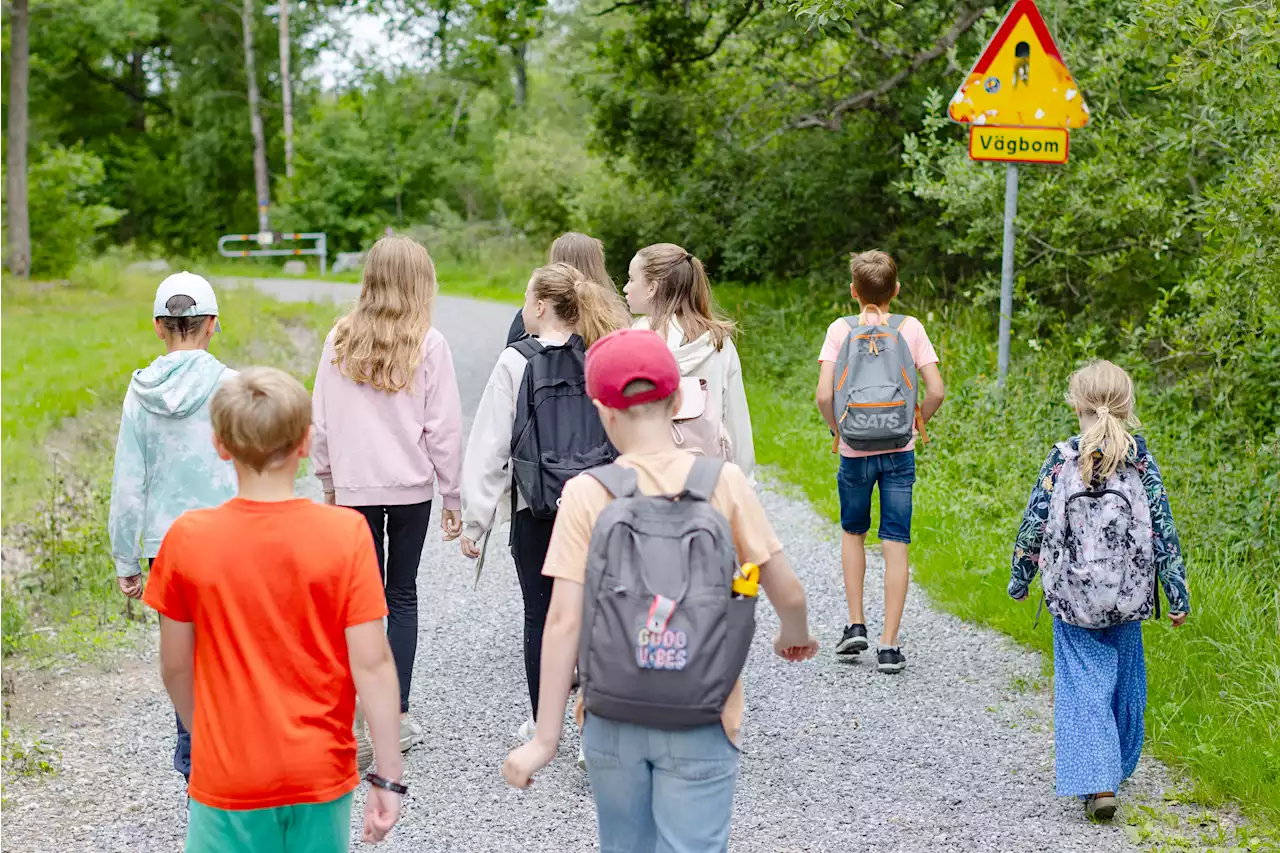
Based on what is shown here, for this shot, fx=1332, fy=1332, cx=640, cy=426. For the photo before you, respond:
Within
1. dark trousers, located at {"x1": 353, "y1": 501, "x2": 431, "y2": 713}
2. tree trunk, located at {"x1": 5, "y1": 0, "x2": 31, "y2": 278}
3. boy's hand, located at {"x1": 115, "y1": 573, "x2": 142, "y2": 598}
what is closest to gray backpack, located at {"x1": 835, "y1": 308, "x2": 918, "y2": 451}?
dark trousers, located at {"x1": 353, "y1": 501, "x2": 431, "y2": 713}

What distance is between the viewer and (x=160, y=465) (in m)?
4.25

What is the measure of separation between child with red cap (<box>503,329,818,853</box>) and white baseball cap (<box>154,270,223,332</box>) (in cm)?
184

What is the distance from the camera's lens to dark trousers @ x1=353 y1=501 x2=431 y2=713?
493 cm

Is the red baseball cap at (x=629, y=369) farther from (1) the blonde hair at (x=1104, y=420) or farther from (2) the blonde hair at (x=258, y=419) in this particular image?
(1) the blonde hair at (x=1104, y=420)

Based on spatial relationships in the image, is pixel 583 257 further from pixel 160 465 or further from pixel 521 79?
pixel 521 79

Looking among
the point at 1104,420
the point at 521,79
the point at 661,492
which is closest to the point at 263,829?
the point at 661,492

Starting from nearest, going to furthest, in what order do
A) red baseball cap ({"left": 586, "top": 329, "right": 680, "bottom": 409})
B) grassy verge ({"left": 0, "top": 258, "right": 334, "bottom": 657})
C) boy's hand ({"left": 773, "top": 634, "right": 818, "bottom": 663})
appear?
red baseball cap ({"left": 586, "top": 329, "right": 680, "bottom": 409}) → boy's hand ({"left": 773, "top": 634, "right": 818, "bottom": 663}) → grassy verge ({"left": 0, "top": 258, "right": 334, "bottom": 657})

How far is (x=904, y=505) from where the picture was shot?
19.7 feet

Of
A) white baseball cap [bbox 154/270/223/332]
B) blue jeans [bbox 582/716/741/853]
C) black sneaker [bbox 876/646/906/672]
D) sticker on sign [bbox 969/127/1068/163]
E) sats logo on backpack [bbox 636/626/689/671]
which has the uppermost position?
sticker on sign [bbox 969/127/1068/163]

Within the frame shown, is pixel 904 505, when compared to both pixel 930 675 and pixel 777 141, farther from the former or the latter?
pixel 777 141

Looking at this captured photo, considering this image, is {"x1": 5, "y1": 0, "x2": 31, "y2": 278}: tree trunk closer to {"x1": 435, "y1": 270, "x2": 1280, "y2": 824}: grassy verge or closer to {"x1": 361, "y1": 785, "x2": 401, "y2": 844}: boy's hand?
{"x1": 435, "y1": 270, "x2": 1280, "y2": 824}: grassy verge

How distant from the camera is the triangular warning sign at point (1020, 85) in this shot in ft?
25.3

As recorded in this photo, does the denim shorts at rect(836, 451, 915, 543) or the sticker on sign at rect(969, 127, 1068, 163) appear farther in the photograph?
the sticker on sign at rect(969, 127, 1068, 163)

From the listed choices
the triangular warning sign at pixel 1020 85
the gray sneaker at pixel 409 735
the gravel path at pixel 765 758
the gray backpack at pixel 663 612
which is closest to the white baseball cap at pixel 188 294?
the gravel path at pixel 765 758
